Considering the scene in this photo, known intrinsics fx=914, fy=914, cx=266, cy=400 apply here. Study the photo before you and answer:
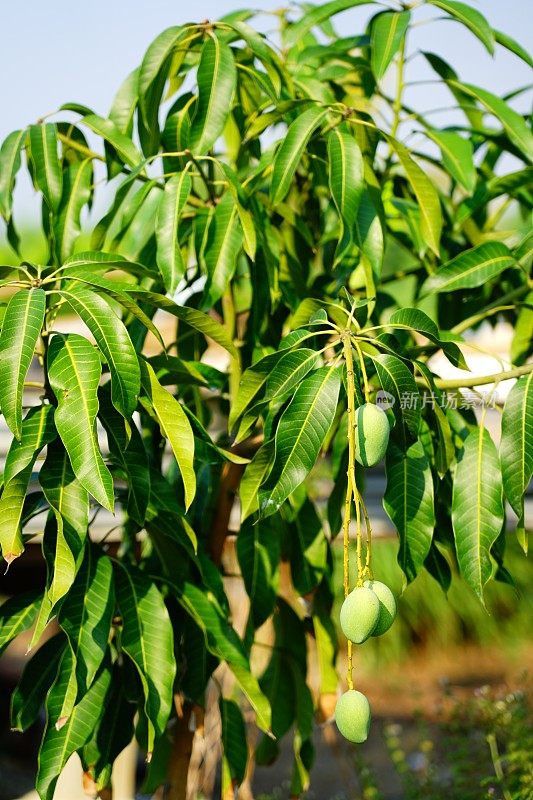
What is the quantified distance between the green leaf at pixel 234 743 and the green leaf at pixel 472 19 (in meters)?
1.01

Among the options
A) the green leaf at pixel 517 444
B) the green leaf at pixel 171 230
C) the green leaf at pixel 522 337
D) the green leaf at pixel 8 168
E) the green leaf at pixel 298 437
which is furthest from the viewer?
the green leaf at pixel 522 337

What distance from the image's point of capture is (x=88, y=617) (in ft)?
3.49

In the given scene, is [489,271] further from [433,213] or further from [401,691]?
[401,691]

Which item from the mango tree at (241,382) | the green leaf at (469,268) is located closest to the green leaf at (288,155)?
the mango tree at (241,382)

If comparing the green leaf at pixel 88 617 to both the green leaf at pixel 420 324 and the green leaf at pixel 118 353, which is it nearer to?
the green leaf at pixel 118 353

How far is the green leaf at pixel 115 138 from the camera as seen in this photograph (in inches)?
48.8

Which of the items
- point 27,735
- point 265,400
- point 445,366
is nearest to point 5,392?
point 265,400

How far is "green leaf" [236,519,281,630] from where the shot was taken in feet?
4.32

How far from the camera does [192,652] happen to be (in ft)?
4.13

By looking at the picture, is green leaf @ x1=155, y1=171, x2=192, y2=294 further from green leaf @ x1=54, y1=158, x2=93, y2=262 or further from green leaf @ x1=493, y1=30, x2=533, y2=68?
green leaf @ x1=493, y1=30, x2=533, y2=68

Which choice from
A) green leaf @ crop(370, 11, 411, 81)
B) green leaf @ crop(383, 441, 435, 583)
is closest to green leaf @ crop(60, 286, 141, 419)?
green leaf @ crop(383, 441, 435, 583)

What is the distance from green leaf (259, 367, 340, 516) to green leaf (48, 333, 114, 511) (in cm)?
16

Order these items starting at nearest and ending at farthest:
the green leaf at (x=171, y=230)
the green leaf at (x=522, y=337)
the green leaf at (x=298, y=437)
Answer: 1. the green leaf at (x=298, y=437)
2. the green leaf at (x=171, y=230)
3. the green leaf at (x=522, y=337)

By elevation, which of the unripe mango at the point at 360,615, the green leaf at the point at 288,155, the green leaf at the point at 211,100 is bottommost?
the unripe mango at the point at 360,615
